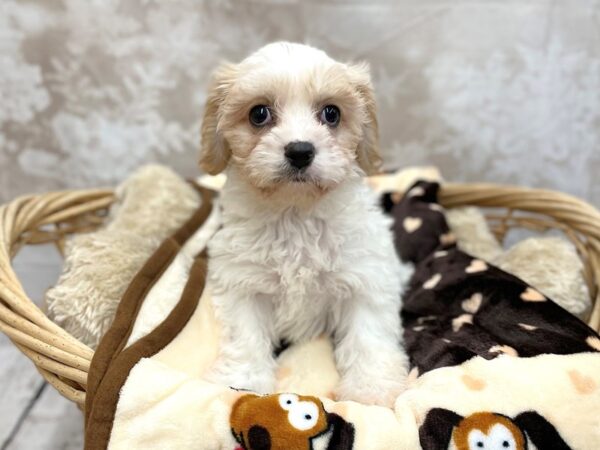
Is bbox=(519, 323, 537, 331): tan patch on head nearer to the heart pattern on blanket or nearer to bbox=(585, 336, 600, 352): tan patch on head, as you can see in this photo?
bbox=(585, 336, 600, 352): tan patch on head

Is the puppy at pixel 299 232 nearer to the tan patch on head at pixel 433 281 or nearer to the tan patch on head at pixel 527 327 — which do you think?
the tan patch on head at pixel 433 281

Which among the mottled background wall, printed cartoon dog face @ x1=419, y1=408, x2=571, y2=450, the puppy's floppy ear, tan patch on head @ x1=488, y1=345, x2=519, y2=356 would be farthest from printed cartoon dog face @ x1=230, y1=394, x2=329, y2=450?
the mottled background wall

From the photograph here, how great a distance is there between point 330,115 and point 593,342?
91 cm

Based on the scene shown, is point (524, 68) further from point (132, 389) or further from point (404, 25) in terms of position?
point (132, 389)

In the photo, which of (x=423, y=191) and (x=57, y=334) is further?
(x=423, y=191)

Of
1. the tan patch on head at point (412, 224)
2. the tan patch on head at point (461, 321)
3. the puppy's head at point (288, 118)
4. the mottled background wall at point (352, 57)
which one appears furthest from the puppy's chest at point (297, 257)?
the mottled background wall at point (352, 57)

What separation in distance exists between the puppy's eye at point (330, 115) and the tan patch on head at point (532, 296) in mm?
756

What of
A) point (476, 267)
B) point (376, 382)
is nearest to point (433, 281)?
point (476, 267)

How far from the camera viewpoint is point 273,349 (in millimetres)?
1744

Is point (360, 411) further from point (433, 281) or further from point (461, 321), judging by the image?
point (433, 281)

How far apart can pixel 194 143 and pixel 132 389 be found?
5.37ft

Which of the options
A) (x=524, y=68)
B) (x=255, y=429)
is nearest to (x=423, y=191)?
(x=524, y=68)

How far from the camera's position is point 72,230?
2.33m

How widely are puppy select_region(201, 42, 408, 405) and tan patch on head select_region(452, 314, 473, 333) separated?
0.17 metres
